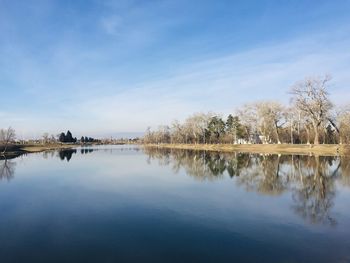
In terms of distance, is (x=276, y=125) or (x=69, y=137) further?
(x=69, y=137)

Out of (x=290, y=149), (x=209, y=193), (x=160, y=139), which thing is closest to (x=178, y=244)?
(x=209, y=193)

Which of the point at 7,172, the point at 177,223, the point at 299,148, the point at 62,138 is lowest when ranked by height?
the point at 177,223

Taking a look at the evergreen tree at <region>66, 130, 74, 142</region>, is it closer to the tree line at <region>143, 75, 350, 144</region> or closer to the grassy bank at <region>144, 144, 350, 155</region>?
the tree line at <region>143, 75, 350, 144</region>

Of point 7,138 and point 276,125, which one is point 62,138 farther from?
point 276,125

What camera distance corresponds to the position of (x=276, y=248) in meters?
7.32

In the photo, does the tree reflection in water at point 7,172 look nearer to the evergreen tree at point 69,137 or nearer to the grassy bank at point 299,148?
the grassy bank at point 299,148

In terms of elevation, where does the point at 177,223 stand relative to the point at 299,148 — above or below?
below

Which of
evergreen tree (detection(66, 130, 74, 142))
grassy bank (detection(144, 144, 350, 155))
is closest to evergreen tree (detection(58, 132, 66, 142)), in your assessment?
evergreen tree (detection(66, 130, 74, 142))

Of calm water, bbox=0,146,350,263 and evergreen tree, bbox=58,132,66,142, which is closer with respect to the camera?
calm water, bbox=0,146,350,263

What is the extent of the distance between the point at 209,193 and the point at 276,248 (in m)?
7.55

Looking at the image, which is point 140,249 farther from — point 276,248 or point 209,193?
point 209,193

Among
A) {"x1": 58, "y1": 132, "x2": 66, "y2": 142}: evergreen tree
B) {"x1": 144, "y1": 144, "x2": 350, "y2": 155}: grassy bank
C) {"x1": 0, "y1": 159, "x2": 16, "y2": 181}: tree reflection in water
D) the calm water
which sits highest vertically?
{"x1": 58, "y1": 132, "x2": 66, "y2": 142}: evergreen tree

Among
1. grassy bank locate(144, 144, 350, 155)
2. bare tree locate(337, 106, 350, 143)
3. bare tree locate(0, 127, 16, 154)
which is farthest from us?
bare tree locate(0, 127, 16, 154)

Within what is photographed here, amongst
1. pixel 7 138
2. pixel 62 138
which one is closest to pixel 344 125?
pixel 7 138
